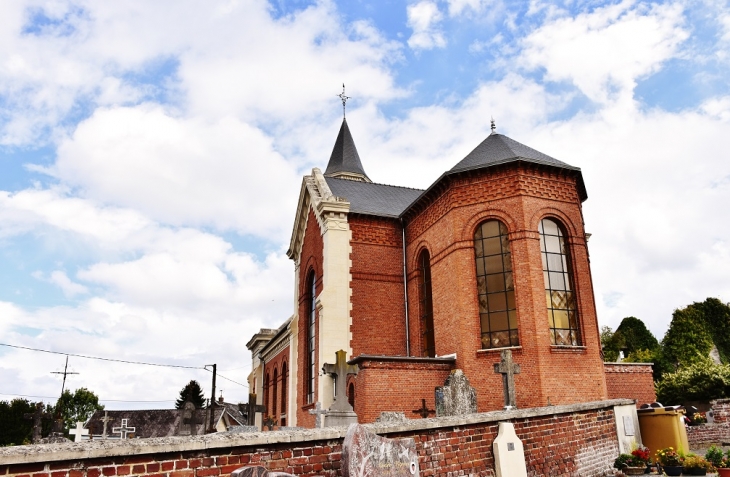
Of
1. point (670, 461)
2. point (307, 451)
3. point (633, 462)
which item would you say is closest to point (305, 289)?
point (633, 462)

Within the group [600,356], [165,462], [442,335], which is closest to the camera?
[165,462]

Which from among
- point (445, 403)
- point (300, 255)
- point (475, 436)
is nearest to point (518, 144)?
point (445, 403)

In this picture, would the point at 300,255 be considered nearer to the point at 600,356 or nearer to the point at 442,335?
the point at 442,335

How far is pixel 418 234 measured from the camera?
19.5 meters

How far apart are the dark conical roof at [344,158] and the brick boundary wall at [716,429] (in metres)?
23.1

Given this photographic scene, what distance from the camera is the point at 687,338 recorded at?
98.1ft

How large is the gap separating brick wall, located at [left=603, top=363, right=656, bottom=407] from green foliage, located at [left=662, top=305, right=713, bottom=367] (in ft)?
42.5

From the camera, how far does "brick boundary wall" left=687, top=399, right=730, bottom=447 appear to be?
1770 centimetres

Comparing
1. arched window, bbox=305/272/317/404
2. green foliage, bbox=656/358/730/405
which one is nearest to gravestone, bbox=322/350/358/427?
arched window, bbox=305/272/317/404

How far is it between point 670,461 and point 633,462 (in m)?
0.58

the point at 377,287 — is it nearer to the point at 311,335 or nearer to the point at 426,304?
the point at 426,304

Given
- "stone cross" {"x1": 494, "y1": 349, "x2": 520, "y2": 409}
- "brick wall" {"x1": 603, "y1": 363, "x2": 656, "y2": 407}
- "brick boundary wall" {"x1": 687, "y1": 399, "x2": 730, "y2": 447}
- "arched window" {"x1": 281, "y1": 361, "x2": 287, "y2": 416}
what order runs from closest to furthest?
1. "stone cross" {"x1": 494, "y1": 349, "x2": 520, "y2": 409}
2. "brick boundary wall" {"x1": 687, "y1": 399, "x2": 730, "y2": 447}
3. "brick wall" {"x1": 603, "y1": 363, "x2": 656, "y2": 407}
4. "arched window" {"x1": 281, "y1": 361, "x2": 287, "y2": 416}

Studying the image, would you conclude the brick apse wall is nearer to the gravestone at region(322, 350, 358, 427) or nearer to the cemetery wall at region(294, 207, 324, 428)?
the gravestone at region(322, 350, 358, 427)

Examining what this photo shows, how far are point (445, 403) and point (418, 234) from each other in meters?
6.46
